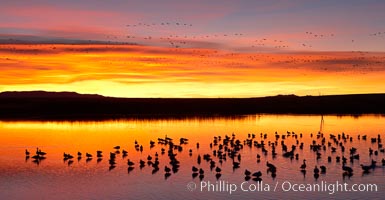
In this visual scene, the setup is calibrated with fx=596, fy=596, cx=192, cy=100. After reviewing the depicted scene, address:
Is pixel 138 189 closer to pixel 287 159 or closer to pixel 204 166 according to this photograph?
pixel 204 166

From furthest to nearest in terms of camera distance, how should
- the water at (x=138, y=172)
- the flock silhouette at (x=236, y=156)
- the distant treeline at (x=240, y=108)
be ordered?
the distant treeline at (x=240, y=108), the flock silhouette at (x=236, y=156), the water at (x=138, y=172)

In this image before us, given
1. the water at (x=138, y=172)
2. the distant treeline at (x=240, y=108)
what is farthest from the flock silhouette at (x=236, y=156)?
the distant treeline at (x=240, y=108)

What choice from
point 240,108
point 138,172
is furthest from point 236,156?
point 240,108

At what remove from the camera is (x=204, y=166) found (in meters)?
36.2

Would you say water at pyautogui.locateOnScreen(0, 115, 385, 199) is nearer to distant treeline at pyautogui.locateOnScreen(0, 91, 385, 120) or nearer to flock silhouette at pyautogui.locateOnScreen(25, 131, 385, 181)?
flock silhouette at pyautogui.locateOnScreen(25, 131, 385, 181)

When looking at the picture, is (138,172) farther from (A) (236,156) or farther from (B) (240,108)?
(B) (240,108)

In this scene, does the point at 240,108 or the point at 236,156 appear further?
the point at 240,108

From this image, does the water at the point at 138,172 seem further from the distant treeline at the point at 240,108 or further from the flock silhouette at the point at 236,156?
the distant treeline at the point at 240,108

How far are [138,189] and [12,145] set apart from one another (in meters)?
23.5

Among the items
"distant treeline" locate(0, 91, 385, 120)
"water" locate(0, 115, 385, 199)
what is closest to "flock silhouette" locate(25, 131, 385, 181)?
"water" locate(0, 115, 385, 199)

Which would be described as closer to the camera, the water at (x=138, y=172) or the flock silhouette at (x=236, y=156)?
the water at (x=138, y=172)

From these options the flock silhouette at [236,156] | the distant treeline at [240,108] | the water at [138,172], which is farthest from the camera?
the distant treeline at [240,108]

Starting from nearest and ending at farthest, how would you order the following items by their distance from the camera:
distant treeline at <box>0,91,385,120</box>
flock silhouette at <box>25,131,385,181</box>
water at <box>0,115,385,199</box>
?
water at <box>0,115,385,199</box>
flock silhouette at <box>25,131,385,181</box>
distant treeline at <box>0,91,385,120</box>

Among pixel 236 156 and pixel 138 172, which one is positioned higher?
pixel 236 156
